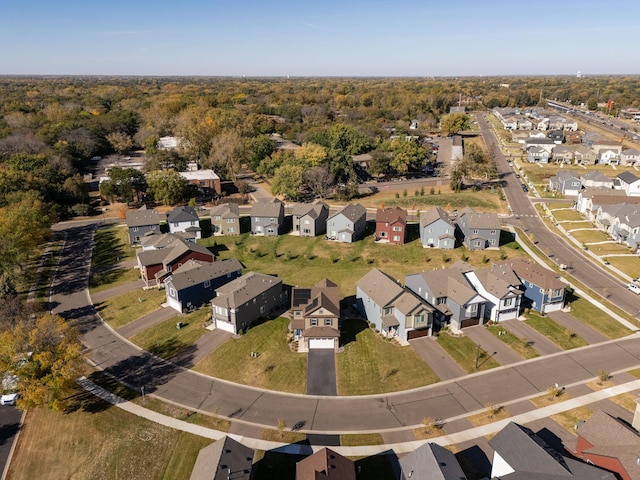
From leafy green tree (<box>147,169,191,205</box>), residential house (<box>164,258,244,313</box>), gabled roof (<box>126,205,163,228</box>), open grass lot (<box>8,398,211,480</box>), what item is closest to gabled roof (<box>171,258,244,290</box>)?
residential house (<box>164,258,244,313</box>)

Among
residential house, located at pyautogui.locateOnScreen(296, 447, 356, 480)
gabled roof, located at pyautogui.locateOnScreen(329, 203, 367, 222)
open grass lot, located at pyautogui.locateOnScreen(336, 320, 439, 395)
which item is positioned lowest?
open grass lot, located at pyautogui.locateOnScreen(336, 320, 439, 395)

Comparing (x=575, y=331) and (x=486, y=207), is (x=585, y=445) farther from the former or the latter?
(x=486, y=207)

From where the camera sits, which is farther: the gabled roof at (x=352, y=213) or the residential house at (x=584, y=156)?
the residential house at (x=584, y=156)

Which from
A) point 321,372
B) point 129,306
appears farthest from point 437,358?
point 129,306

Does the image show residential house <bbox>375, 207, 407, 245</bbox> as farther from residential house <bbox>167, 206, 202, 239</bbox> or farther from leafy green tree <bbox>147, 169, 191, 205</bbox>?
leafy green tree <bbox>147, 169, 191, 205</bbox>

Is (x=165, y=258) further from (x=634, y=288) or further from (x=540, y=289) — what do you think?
(x=634, y=288)

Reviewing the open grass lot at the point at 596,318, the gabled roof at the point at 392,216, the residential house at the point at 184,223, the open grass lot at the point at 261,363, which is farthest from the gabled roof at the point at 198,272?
the open grass lot at the point at 596,318

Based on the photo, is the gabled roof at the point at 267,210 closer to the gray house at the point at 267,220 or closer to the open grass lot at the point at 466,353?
the gray house at the point at 267,220
